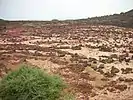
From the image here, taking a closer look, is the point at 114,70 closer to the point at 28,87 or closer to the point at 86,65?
the point at 86,65

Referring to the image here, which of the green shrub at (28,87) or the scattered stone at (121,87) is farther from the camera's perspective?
the scattered stone at (121,87)

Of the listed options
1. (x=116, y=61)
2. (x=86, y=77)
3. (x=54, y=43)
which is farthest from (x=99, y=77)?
(x=54, y=43)

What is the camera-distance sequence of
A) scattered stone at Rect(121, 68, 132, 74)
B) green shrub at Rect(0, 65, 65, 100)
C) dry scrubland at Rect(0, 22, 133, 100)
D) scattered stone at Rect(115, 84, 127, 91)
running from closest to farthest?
green shrub at Rect(0, 65, 65, 100), dry scrubland at Rect(0, 22, 133, 100), scattered stone at Rect(115, 84, 127, 91), scattered stone at Rect(121, 68, 132, 74)

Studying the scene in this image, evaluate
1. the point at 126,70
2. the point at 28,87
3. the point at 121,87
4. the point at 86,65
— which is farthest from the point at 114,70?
the point at 28,87

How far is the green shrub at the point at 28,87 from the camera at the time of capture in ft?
54.7

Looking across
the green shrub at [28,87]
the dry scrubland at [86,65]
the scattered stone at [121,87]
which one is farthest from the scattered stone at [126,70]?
the green shrub at [28,87]

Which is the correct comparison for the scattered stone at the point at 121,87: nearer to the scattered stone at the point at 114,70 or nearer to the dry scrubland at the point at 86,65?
the dry scrubland at the point at 86,65

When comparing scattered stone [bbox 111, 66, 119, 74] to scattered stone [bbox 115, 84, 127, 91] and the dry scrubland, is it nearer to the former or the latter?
the dry scrubland

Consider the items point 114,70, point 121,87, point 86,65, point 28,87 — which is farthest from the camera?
point 86,65

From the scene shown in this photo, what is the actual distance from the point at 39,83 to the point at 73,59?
1200 cm

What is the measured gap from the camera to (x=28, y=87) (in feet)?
54.8

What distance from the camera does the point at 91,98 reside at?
19516 millimetres

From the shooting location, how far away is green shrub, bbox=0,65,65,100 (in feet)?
54.7

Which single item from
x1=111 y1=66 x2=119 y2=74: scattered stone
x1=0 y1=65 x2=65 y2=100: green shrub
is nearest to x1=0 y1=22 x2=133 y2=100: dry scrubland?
x1=111 y1=66 x2=119 y2=74: scattered stone
